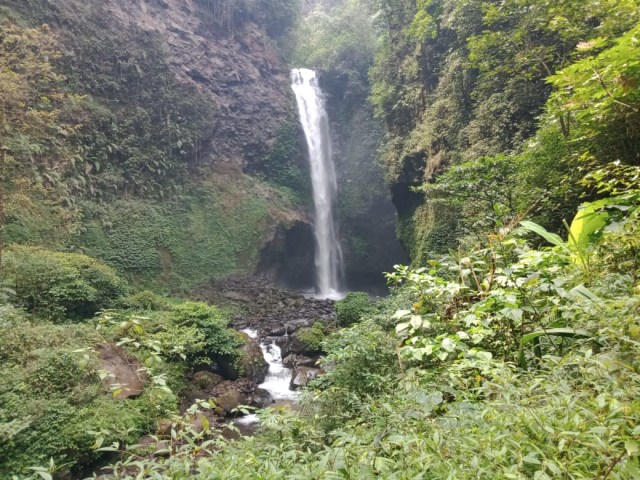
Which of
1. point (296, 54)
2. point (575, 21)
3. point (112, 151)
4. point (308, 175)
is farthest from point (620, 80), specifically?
point (296, 54)

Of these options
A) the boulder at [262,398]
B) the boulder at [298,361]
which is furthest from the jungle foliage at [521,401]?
the boulder at [298,361]

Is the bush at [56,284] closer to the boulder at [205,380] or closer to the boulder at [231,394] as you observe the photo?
the boulder at [205,380]

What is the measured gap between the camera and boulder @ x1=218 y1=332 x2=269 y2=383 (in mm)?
8422

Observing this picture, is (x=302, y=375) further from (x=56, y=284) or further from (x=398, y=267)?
(x=398, y=267)

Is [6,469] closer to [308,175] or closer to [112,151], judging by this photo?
[112,151]

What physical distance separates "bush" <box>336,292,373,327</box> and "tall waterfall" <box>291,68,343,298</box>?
8155mm

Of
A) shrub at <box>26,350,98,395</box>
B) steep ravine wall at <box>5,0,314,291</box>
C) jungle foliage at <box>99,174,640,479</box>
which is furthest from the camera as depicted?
steep ravine wall at <box>5,0,314,291</box>

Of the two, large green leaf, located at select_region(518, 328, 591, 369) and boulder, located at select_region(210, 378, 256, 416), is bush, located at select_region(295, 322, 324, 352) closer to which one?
boulder, located at select_region(210, 378, 256, 416)

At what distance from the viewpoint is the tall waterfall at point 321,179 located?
19969 millimetres

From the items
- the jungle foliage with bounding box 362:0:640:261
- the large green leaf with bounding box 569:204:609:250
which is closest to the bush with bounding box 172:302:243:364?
the jungle foliage with bounding box 362:0:640:261

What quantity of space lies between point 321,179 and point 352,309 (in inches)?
474

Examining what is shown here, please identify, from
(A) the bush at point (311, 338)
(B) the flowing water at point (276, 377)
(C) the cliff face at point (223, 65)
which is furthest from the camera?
(C) the cliff face at point (223, 65)

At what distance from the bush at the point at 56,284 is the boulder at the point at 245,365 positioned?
3287 millimetres

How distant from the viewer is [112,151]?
14.6 m
